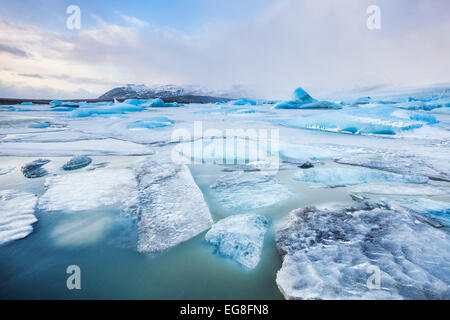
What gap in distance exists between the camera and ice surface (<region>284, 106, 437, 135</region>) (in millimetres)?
3688

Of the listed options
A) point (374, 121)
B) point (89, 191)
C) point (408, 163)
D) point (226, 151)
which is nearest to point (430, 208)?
point (408, 163)

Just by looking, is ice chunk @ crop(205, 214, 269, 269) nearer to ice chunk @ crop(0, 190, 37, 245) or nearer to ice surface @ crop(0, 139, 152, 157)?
ice chunk @ crop(0, 190, 37, 245)

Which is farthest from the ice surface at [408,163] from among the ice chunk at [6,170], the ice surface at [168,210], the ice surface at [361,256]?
the ice chunk at [6,170]

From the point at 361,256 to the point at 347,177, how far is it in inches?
39.1

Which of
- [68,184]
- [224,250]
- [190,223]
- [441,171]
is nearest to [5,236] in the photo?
[68,184]

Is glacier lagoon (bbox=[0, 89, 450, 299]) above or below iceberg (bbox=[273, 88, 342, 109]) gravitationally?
below

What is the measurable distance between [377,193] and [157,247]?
4.97ft

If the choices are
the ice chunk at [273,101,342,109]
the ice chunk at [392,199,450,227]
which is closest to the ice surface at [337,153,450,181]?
the ice chunk at [392,199,450,227]

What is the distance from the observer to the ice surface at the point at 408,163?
1.74m

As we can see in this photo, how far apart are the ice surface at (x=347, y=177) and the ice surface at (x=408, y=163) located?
0.20 metres

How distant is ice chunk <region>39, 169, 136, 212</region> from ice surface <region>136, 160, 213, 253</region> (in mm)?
104

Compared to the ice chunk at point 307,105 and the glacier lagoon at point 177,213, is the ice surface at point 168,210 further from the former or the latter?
the ice chunk at point 307,105
